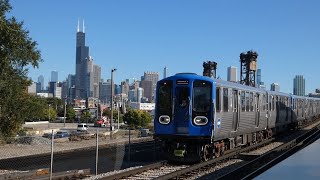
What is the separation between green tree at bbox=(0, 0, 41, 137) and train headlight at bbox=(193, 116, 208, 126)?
857 cm

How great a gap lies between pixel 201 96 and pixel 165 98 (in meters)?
1.51

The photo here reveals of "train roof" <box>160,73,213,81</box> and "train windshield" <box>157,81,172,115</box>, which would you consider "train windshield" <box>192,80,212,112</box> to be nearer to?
"train roof" <box>160,73,213,81</box>

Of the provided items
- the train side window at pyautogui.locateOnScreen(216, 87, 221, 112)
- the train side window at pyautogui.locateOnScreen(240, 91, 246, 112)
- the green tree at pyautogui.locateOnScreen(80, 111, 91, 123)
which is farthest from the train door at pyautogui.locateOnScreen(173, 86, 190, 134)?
the green tree at pyautogui.locateOnScreen(80, 111, 91, 123)

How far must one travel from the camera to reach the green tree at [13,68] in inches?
811

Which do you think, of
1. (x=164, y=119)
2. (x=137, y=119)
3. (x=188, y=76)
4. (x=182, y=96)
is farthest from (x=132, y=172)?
(x=137, y=119)

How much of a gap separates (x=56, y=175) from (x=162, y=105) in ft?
18.9

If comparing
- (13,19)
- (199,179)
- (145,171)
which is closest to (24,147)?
(13,19)

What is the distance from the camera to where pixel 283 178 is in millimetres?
6199

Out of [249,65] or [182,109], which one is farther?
[249,65]

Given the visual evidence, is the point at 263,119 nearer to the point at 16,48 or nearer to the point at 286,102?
the point at 286,102

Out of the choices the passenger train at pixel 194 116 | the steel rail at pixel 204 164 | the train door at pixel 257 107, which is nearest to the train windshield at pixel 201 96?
the passenger train at pixel 194 116

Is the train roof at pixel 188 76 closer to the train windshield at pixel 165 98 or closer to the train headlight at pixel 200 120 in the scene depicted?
the train windshield at pixel 165 98

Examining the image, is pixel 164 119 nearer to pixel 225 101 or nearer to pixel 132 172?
pixel 225 101

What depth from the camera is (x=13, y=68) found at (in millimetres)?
21875
